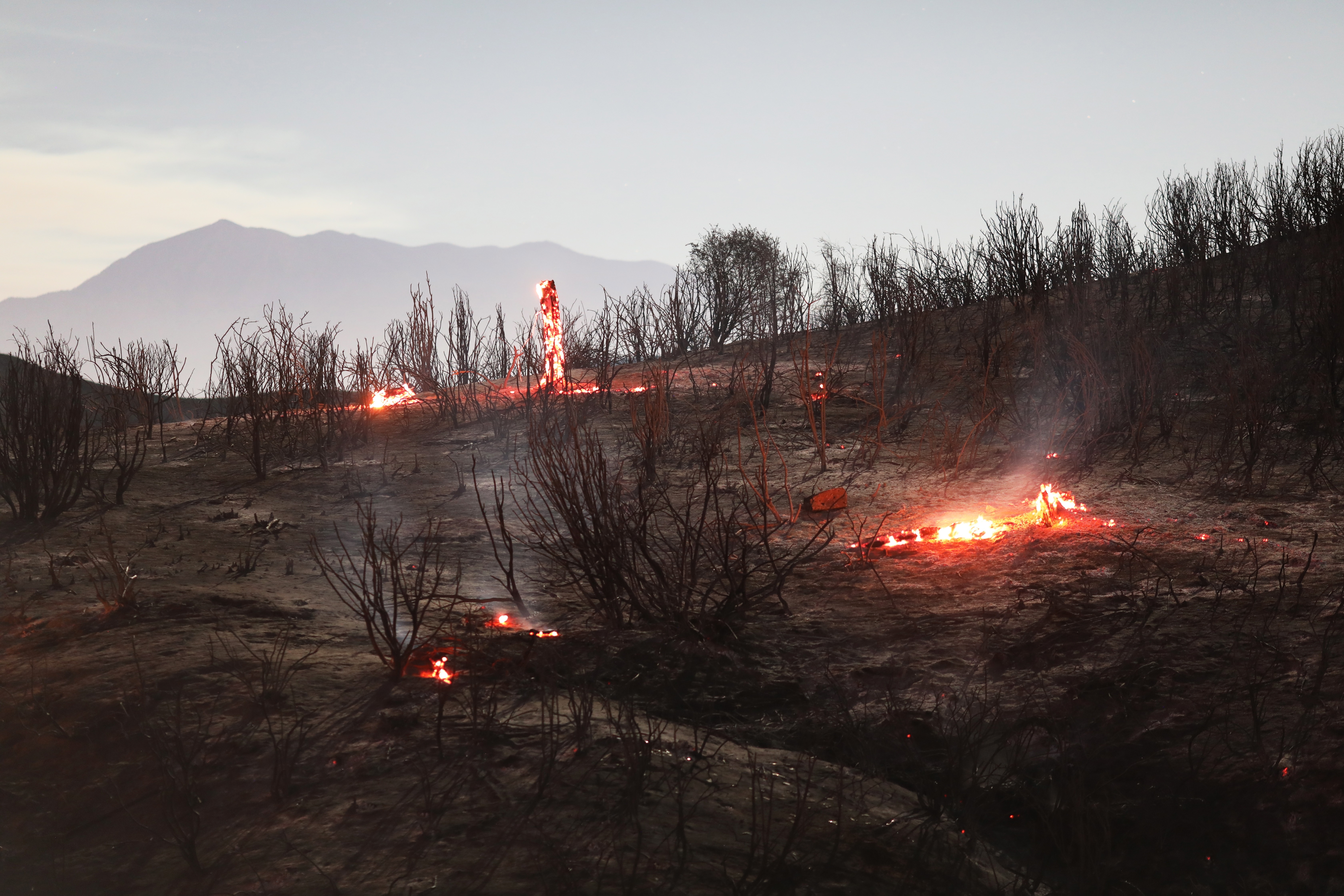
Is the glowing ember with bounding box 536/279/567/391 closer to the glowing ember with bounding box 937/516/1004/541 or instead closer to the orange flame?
the orange flame

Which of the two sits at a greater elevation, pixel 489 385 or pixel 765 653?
pixel 489 385

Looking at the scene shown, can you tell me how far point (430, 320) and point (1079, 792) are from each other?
8.98 meters

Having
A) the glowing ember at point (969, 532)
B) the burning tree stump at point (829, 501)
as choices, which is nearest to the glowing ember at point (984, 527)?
the glowing ember at point (969, 532)

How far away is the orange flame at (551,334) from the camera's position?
9250 mm

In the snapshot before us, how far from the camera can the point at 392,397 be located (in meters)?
10.4

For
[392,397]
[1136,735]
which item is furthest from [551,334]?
[1136,735]

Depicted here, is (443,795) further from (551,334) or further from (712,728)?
(551,334)

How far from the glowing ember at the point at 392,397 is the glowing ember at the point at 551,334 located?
4.85 feet

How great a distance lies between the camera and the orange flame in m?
9.25

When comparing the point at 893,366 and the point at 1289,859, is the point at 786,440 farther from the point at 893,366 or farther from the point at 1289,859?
the point at 1289,859

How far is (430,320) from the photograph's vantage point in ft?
33.4

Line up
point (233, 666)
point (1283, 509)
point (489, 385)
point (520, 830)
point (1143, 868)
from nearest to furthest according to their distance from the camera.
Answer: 1. point (520, 830)
2. point (1143, 868)
3. point (233, 666)
4. point (1283, 509)
5. point (489, 385)

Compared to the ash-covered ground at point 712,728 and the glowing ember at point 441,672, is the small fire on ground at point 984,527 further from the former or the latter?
the glowing ember at point 441,672

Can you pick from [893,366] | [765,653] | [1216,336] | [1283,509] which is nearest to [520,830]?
[765,653]
